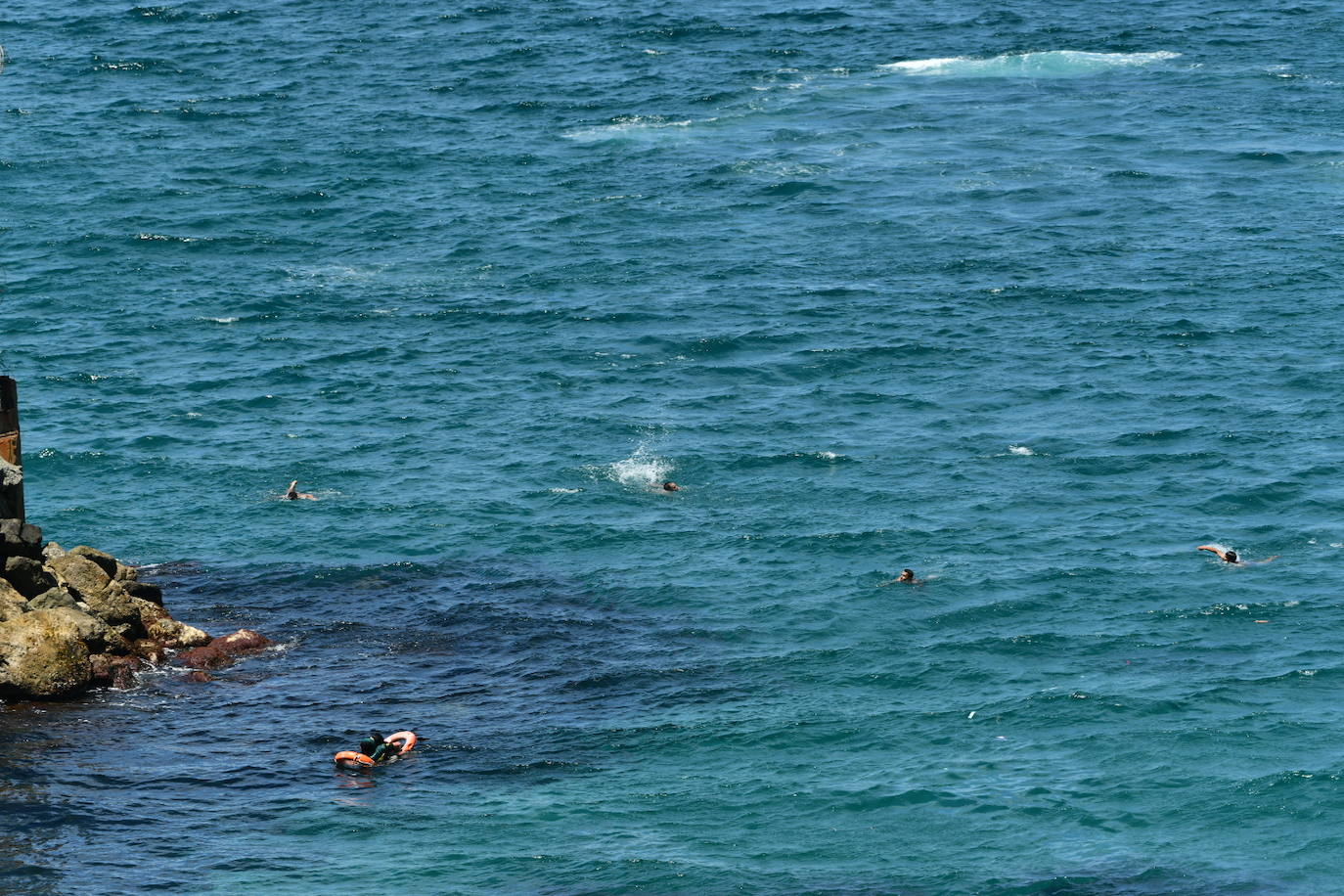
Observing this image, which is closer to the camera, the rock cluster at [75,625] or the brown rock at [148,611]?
the rock cluster at [75,625]

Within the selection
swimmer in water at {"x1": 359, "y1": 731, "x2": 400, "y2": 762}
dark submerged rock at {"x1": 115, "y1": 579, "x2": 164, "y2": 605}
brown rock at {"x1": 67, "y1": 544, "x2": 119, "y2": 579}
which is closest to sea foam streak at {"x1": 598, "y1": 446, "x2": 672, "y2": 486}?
dark submerged rock at {"x1": 115, "y1": 579, "x2": 164, "y2": 605}

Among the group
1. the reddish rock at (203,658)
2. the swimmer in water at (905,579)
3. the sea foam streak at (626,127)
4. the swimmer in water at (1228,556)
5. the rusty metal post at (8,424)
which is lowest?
the swimmer in water at (1228,556)

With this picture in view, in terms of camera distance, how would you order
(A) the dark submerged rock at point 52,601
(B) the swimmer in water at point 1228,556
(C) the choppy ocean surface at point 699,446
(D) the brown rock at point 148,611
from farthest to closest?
(B) the swimmer in water at point 1228,556 → (D) the brown rock at point 148,611 → (A) the dark submerged rock at point 52,601 → (C) the choppy ocean surface at point 699,446

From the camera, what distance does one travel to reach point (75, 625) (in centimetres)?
5394

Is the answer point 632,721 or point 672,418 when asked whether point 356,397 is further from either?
point 632,721

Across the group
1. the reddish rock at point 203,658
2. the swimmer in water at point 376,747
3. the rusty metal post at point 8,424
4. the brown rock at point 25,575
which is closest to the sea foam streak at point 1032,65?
the rusty metal post at point 8,424

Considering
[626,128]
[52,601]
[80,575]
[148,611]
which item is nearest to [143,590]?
[148,611]

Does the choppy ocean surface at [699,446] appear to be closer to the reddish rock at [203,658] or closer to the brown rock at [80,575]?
the reddish rock at [203,658]

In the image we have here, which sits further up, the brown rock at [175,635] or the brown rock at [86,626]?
the brown rock at [86,626]

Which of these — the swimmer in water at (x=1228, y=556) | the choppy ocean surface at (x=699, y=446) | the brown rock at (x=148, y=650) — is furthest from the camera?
the swimmer in water at (x=1228, y=556)

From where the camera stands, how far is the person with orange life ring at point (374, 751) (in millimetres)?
50750

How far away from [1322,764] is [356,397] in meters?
46.5

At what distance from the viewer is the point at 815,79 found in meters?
129

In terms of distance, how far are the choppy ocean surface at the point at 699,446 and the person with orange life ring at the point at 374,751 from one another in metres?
0.55
